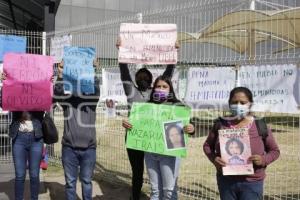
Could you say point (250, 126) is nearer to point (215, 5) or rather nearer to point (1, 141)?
point (215, 5)

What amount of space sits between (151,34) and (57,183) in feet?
10.5

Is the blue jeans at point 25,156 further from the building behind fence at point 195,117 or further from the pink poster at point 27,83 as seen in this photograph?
the building behind fence at point 195,117

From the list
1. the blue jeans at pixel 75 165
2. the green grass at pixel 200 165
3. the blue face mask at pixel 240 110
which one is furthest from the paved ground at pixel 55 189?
the blue face mask at pixel 240 110

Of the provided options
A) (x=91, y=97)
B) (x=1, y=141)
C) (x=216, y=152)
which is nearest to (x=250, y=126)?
(x=216, y=152)

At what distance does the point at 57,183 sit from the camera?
805 cm

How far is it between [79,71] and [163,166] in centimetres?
171

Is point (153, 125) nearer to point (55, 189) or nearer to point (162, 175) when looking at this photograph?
point (162, 175)

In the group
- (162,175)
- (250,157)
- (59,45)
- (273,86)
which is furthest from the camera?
(59,45)

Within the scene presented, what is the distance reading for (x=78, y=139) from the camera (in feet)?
18.8

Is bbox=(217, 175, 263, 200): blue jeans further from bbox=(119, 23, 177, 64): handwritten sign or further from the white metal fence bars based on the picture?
the white metal fence bars

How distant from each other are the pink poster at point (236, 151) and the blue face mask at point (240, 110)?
0.14 metres

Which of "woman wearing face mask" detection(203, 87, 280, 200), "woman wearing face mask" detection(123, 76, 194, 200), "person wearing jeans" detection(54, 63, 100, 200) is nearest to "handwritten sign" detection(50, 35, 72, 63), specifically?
"person wearing jeans" detection(54, 63, 100, 200)

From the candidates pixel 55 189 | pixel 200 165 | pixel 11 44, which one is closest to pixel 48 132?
pixel 55 189

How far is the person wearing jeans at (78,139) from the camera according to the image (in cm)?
575
